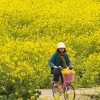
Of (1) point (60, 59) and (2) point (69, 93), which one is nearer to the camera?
(2) point (69, 93)

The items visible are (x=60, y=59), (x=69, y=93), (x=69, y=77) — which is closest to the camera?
(x=69, y=77)

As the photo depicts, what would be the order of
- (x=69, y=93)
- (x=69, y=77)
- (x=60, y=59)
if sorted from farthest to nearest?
(x=60, y=59)
(x=69, y=93)
(x=69, y=77)

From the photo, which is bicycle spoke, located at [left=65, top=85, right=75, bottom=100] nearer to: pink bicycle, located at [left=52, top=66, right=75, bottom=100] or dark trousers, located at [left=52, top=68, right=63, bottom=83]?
pink bicycle, located at [left=52, top=66, right=75, bottom=100]

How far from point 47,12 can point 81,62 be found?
305 inches

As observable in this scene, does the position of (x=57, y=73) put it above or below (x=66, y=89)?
above

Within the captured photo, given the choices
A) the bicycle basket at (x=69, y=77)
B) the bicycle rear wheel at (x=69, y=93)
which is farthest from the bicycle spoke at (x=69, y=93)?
the bicycle basket at (x=69, y=77)

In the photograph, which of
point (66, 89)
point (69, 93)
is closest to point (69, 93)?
point (69, 93)

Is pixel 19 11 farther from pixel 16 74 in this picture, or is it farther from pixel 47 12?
pixel 16 74

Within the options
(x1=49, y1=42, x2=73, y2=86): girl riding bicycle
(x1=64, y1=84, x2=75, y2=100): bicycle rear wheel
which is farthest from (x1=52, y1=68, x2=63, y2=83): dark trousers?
(x1=64, y1=84, x2=75, y2=100): bicycle rear wheel

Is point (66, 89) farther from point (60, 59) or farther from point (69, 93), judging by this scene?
point (60, 59)

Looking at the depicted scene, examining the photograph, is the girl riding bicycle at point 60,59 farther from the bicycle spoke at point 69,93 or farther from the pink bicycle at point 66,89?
the bicycle spoke at point 69,93

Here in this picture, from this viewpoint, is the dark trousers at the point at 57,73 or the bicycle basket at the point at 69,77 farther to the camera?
the dark trousers at the point at 57,73

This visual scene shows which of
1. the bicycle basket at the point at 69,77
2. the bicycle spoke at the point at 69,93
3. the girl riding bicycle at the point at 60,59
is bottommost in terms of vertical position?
the bicycle spoke at the point at 69,93

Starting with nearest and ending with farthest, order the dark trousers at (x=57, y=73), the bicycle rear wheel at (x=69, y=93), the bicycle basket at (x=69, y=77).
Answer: the bicycle rear wheel at (x=69, y=93) < the bicycle basket at (x=69, y=77) < the dark trousers at (x=57, y=73)
